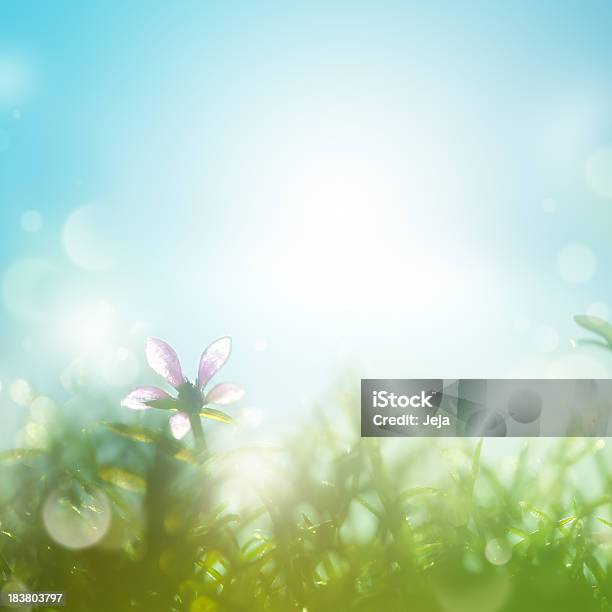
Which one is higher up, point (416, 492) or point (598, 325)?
point (598, 325)

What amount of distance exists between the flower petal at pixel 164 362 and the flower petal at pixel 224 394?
3 cm

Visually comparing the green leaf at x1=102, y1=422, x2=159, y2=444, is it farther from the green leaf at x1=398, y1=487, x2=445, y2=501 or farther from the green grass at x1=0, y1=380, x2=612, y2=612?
the green leaf at x1=398, y1=487, x2=445, y2=501

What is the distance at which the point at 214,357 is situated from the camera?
57cm

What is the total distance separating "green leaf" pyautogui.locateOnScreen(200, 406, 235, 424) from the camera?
521mm

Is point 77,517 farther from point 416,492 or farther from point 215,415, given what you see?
point 416,492

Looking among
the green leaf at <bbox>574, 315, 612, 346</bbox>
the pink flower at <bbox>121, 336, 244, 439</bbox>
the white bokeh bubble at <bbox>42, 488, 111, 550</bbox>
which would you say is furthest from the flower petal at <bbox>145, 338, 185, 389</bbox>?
the green leaf at <bbox>574, 315, 612, 346</bbox>

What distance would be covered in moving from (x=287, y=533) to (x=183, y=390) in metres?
0.15

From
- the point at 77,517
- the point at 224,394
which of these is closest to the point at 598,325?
the point at 224,394

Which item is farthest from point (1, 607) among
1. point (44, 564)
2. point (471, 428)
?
point (471, 428)

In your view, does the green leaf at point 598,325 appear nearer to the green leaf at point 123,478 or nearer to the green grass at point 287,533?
the green grass at point 287,533

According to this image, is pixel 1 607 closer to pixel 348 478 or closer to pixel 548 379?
pixel 348 478

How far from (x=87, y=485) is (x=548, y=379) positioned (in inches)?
15.3

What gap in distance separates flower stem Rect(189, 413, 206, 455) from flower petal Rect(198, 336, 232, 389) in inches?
2.2

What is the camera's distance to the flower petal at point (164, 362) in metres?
0.53
